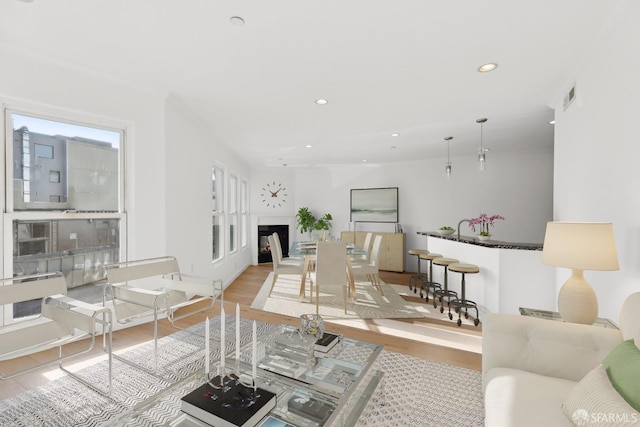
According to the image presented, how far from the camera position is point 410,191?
6863mm

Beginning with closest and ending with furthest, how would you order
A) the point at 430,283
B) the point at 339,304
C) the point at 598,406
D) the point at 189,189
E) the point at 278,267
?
the point at 598,406, the point at 189,189, the point at 339,304, the point at 430,283, the point at 278,267

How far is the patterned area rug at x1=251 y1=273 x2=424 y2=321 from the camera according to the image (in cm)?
372

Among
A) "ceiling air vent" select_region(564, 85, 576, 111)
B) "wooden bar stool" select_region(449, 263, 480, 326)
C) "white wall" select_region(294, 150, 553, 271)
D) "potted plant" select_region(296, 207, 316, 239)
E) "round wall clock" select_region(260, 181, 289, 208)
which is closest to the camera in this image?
"ceiling air vent" select_region(564, 85, 576, 111)

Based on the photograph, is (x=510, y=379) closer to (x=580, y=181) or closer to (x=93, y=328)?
(x=580, y=181)

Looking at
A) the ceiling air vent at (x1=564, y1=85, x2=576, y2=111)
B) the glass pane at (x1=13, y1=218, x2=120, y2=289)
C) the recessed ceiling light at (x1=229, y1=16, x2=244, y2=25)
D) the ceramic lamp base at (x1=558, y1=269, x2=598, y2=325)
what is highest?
the recessed ceiling light at (x1=229, y1=16, x2=244, y2=25)

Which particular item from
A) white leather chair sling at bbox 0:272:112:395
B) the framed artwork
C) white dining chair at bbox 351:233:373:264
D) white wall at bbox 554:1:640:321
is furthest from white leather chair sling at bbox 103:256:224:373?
the framed artwork

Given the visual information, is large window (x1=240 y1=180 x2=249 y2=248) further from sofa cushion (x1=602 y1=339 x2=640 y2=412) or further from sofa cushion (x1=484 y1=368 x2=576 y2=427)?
sofa cushion (x1=602 y1=339 x2=640 y2=412)

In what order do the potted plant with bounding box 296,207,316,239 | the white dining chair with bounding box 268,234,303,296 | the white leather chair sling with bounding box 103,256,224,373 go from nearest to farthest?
the white leather chair sling with bounding box 103,256,224,373
the white dining chair with bounding box 268,234,303,296
the potted plant with bounding box 296,207,316,239

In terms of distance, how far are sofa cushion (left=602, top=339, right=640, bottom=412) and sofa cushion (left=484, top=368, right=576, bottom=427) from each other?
226mm

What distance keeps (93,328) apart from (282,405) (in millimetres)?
1289

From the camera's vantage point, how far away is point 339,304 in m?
4.13

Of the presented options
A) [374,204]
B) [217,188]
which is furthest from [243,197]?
[374,204]

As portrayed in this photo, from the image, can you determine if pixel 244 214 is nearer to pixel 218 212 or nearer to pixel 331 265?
pixel 218 212

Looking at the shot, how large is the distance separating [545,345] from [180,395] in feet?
6.57
